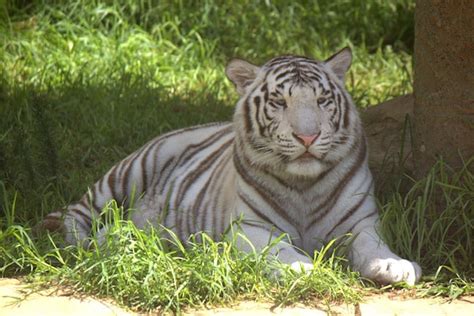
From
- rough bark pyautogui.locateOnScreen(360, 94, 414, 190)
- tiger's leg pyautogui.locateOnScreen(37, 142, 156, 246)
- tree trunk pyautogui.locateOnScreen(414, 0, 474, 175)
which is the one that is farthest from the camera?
tiger's leg pyautogui.locateOnScreen(37, 142, 156, 246)

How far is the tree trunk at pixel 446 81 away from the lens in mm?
5059

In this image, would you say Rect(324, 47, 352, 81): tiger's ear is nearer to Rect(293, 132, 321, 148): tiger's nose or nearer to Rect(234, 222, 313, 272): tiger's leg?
Rect(293, 132, 321, 148): tiger's nose

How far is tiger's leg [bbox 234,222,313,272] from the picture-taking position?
4.67 metres

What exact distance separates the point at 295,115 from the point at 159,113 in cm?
252

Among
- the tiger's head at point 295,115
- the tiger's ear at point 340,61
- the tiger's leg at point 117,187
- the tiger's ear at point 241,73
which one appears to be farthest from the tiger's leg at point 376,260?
the tiger's leg at point 117,187

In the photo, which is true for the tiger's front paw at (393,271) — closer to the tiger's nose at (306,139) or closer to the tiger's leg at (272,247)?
the tiger's leg at (272,247)

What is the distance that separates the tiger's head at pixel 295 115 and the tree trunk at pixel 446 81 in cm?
35

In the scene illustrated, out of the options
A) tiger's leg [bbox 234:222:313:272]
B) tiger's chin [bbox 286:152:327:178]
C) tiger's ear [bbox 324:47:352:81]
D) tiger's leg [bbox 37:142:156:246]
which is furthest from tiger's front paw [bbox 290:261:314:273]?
tiger's leg [bbox 37:142:156:246]

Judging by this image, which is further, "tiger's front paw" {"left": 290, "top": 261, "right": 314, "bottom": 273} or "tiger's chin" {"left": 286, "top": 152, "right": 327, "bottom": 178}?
"tiger's chin" {"left": 286, "top": 152, "right": 327, "bottom": 178}

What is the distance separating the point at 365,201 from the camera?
5.07 metres

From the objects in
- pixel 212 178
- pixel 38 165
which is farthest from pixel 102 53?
pixel 212 178

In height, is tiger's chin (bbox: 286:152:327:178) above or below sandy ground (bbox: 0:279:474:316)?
above

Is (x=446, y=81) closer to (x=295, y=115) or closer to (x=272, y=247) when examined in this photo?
(x=295, y=115)

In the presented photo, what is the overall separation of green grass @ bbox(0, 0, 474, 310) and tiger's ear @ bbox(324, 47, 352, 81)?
0.64m
